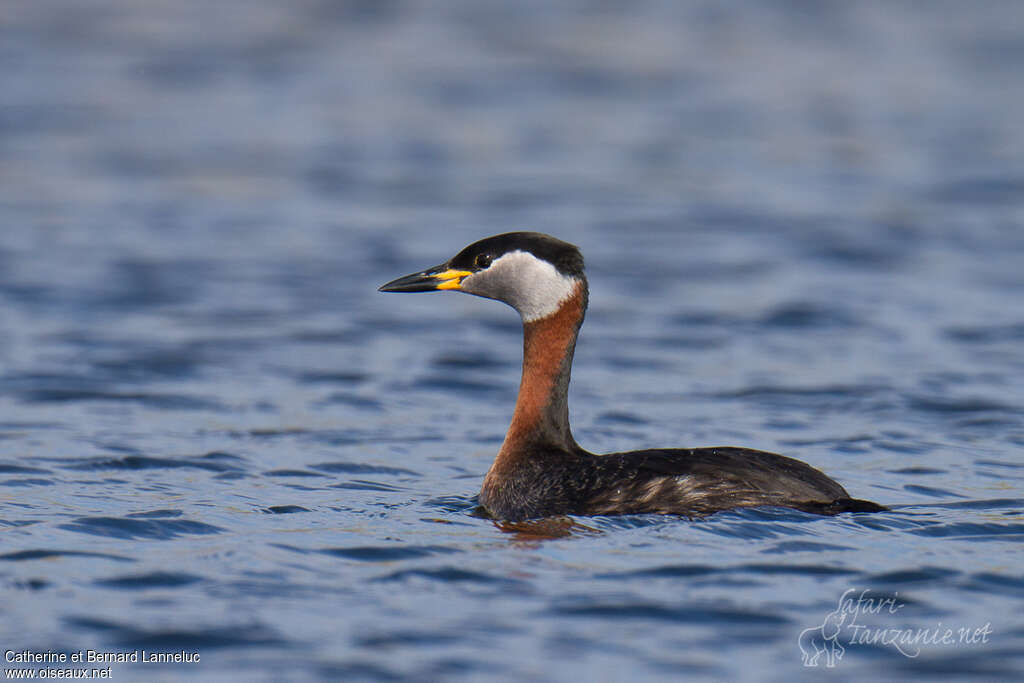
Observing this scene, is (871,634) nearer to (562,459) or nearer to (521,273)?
(562,459)

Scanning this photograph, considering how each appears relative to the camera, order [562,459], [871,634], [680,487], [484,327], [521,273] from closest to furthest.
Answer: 1. [871,634]
2. [680,487]
3. [562,459]
4. [521,273]
5. [484,327]

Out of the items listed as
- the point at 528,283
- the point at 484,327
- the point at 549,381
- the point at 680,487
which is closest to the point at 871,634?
the point at 680,487

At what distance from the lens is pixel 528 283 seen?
1080 centimetres

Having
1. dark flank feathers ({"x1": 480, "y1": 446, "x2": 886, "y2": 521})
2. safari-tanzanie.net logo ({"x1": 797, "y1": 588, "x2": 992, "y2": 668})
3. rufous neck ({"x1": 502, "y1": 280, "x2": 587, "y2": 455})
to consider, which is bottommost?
safari-tanzanie.net logo ({"x1": 797, "y1": 588, "x2": 992, "y2": 668})

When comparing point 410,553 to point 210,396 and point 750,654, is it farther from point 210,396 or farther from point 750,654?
point 210,396

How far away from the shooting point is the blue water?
26.4ft

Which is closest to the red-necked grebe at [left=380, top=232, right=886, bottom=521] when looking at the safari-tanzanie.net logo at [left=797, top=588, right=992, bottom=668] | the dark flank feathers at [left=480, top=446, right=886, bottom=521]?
the dark flank feathers at [left=480, top=446, right=886, bottom=521]

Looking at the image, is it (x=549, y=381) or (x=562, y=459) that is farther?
(x=549, y=381)

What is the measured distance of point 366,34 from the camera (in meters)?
32.0

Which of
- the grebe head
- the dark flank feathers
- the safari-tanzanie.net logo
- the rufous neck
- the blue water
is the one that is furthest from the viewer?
the rufous neck

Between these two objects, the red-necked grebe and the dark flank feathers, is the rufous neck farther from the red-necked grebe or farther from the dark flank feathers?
the dark flank feathers

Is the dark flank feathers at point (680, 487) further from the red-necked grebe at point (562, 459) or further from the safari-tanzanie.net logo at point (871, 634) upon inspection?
the safari-tanzanie.net logo at point (871, 634)

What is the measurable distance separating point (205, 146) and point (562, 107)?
20.8 ft

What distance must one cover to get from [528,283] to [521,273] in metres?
0.08
